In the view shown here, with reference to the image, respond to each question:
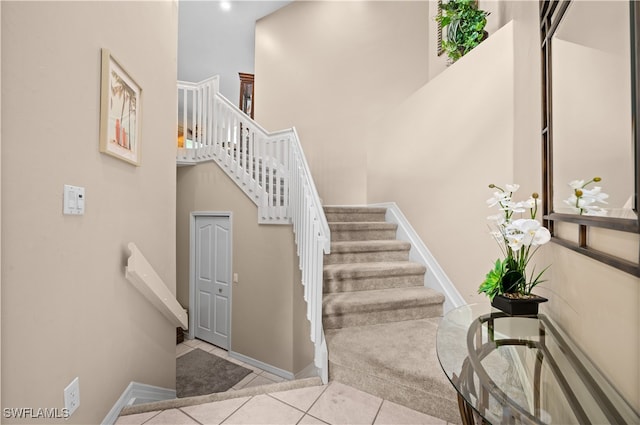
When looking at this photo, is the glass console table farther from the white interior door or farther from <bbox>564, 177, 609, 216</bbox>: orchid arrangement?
the white interior door

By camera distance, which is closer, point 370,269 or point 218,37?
point 370,269

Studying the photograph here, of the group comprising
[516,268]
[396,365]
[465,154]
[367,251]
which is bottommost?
[396,365]

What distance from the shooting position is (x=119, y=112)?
1.50 meters

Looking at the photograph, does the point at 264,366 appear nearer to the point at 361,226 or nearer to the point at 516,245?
the point at 361,226

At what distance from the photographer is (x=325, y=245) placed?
74.8 inches

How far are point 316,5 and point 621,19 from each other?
212 inches

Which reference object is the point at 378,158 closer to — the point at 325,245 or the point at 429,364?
the point at 325,245

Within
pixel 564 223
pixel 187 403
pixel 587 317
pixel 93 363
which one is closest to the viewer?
pixel 587 317

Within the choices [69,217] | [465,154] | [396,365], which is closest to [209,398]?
[396,365]

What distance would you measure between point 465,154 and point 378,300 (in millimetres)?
1347

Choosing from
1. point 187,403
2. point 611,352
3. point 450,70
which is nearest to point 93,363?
point 187,403

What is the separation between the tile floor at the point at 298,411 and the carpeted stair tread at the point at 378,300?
583mm

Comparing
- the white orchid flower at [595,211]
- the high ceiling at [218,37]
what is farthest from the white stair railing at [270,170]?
the high ceiling at [218,37]

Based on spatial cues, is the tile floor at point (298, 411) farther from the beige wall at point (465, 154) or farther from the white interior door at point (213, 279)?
the white interior door at point (213, 279)
